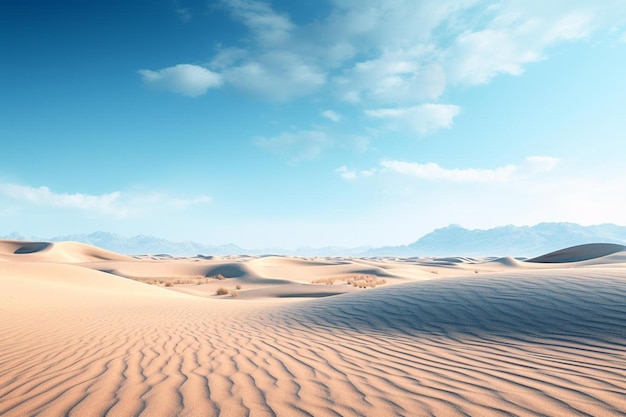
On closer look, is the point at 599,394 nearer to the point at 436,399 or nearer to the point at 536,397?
Result: the point at 536,397

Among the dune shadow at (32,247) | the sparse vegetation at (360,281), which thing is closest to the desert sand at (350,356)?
the sparse vegetation at (360,281)

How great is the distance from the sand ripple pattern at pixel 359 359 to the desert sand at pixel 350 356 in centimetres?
2

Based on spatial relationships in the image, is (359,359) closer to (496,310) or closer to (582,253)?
(496,310)

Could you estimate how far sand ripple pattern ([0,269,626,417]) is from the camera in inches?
111

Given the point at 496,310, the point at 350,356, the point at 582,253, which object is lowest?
the point at 350,356

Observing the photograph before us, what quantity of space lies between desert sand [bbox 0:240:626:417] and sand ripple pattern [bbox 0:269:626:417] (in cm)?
2

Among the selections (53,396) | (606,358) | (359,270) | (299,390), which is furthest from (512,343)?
(359,270)

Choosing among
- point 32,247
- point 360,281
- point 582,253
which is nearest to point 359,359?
point 360,281

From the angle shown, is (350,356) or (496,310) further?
(496,310)

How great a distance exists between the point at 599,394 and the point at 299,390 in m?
2.21

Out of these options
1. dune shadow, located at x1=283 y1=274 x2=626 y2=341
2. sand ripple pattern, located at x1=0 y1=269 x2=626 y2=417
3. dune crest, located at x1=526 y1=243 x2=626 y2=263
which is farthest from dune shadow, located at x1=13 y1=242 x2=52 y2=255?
dune crest, located at x1=526 y1=243 x2=626 y2=263

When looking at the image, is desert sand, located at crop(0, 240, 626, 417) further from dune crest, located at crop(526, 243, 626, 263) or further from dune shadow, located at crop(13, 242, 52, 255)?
dune shadow, located at crop(13, 242, 52, 255)

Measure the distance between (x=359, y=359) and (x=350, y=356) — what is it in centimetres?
19

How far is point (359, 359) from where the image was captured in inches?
167
